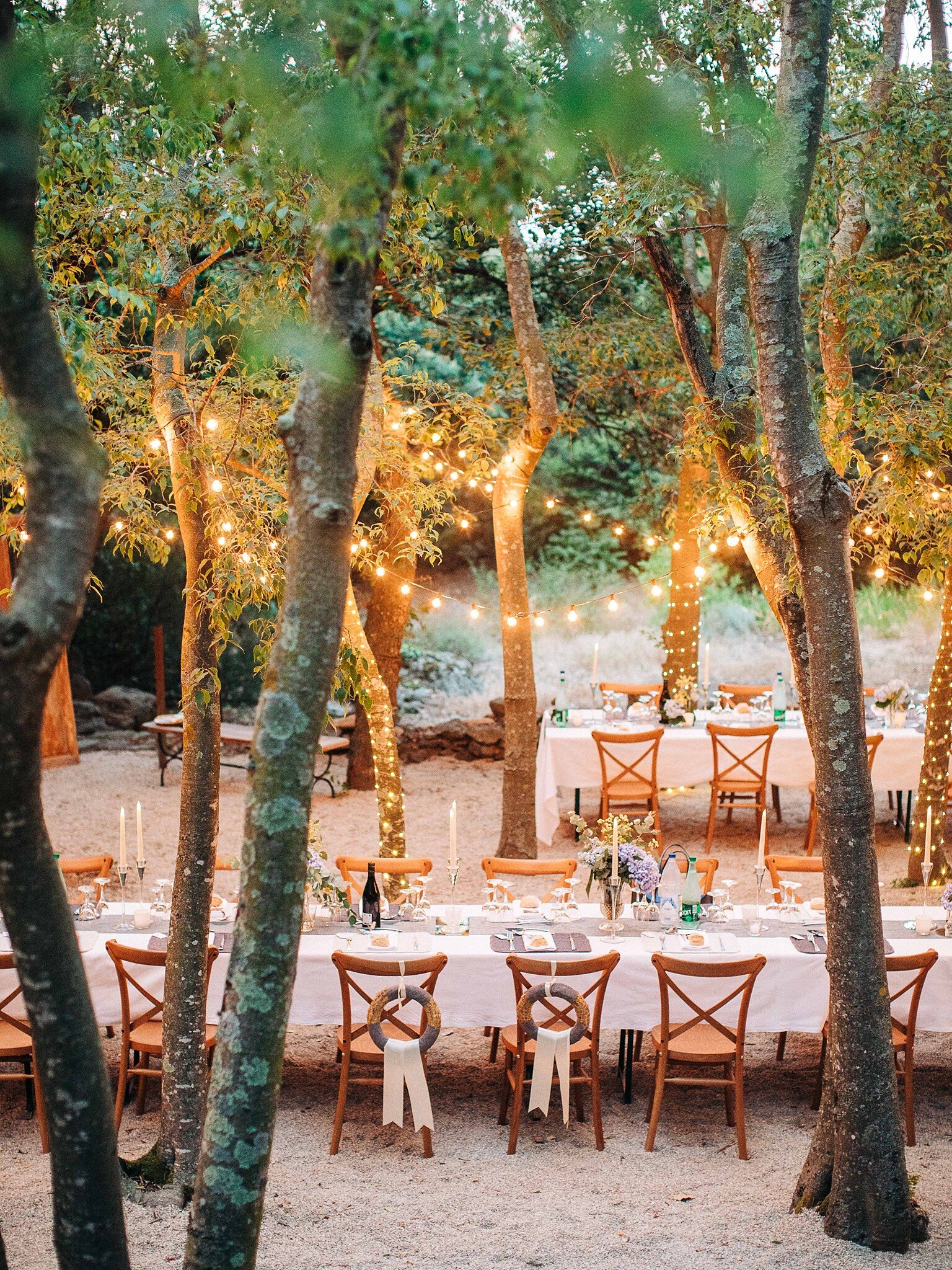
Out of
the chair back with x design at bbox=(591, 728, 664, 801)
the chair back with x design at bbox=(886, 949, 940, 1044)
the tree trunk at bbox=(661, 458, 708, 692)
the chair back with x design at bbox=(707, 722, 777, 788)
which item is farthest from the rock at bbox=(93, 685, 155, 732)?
the chair back with x design at bbox=(886, 949, 940, 1044)

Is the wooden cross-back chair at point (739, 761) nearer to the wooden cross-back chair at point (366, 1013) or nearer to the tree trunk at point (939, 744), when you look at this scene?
the tree trunk at point (939, 744)

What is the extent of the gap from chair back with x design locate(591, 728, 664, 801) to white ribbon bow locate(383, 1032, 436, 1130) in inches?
163

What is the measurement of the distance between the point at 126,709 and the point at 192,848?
10287 mm

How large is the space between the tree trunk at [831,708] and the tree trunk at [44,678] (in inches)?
89.5

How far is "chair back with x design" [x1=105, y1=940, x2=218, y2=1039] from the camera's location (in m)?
4.61

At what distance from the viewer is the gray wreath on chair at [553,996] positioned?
4.52 meters

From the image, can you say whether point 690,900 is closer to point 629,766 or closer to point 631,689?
point 629,766

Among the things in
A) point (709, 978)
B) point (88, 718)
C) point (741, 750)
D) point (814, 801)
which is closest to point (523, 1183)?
point (709, 978)

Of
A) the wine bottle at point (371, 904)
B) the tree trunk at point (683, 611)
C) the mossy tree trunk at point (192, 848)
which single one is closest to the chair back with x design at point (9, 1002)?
the mossy tree trunk at point (192, 848)

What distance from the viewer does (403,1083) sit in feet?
14.9

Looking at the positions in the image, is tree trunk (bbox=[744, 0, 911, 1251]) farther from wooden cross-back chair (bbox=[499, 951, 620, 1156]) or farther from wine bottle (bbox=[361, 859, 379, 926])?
wine bottle (bbox=[361, 859, 379, 926])

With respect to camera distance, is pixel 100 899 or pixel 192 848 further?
pixel 100 899

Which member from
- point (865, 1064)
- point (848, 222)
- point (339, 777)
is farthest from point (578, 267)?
point (865, 1064)

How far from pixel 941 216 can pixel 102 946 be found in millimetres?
6070
